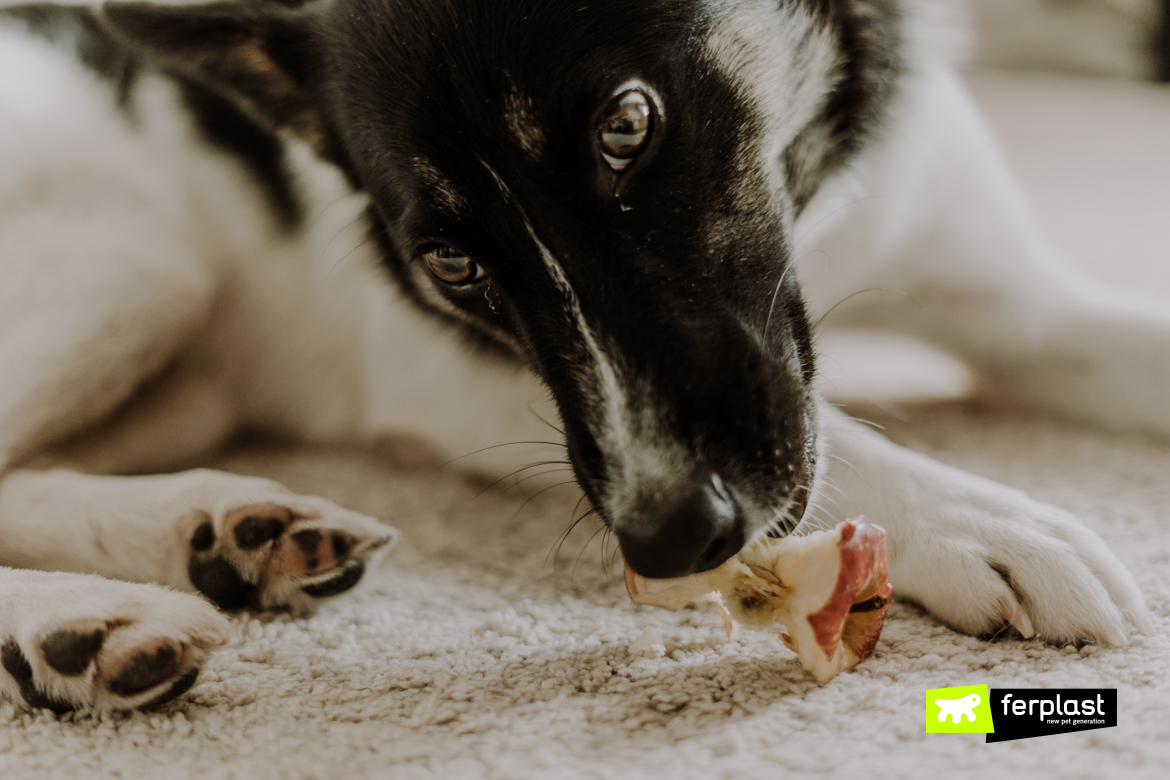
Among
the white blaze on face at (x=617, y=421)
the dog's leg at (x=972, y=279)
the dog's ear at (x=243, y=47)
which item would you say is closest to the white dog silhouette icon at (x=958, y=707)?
the white blaze on face at (x=617, y=421)

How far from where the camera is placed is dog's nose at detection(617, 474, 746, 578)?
3.43ft

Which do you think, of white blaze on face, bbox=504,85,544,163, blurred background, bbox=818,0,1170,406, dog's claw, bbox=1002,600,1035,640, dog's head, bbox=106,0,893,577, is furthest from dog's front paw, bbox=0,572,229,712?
blurred background, bbox=818,0,1170,406

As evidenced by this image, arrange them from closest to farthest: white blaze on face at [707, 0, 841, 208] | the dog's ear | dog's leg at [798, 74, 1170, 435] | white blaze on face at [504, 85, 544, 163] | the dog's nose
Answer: the dog's nose → white blaze on face at [504, 85, 544, 163] → white blaze on face at [707, 0, 841, 208] → the dog's ear → dog's leg at [798, 74, 1170, 435]

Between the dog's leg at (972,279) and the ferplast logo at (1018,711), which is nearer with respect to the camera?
the ferplast logo at (1018,711)

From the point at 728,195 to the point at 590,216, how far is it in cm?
22

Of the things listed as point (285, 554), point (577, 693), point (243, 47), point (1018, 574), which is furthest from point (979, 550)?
point (243, 47)

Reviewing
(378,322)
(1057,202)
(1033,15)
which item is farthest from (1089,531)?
(1033,15)

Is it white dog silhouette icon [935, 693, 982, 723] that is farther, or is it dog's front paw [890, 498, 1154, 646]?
dog's front paw [890, 498, 1154, 646]

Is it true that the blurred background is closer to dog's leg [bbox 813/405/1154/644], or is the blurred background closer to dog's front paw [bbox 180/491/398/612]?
dog's leg [bbox 813/405/1154/644]

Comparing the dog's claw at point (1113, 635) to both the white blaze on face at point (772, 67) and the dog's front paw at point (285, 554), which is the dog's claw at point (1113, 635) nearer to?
the white blaze on face at point (772, 67)

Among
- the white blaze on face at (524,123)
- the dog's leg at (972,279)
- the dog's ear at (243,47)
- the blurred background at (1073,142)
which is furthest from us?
the blurred background at (1073,142)

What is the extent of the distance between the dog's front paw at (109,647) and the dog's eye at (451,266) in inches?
22.6

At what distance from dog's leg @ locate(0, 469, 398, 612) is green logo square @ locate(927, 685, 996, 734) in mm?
794

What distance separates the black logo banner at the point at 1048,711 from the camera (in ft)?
3.05
